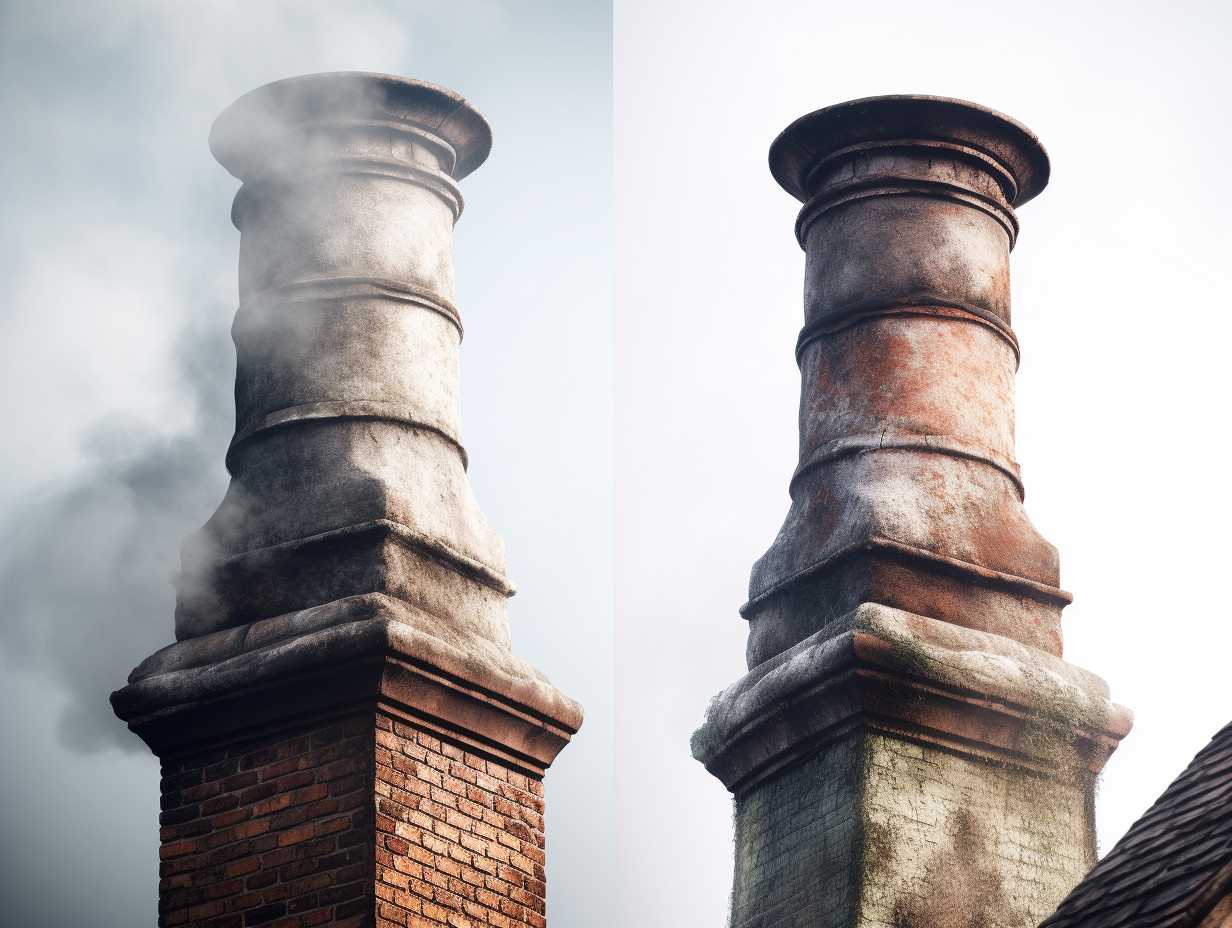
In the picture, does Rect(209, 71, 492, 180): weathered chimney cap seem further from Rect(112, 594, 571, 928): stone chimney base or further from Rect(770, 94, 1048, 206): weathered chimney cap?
Rect(112, 594, 571, 928): stone chimney base

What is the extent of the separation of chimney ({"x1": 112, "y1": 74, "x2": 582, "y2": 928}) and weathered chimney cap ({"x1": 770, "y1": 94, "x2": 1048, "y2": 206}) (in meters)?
1.60

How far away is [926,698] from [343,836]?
8.36 feet

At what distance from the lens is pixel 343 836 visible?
813cm

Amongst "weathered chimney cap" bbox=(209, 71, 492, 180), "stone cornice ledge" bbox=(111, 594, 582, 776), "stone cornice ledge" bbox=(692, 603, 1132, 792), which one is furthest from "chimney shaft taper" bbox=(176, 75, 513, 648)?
"stone cornice ledge" bbox=(692, 603, 1132, 792)

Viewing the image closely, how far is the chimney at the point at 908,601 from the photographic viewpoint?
365 inches

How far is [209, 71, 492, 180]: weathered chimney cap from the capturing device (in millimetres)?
9523

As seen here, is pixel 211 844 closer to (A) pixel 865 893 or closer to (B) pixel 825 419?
(A) pixel 865 893

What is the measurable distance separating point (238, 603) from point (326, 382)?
972mm

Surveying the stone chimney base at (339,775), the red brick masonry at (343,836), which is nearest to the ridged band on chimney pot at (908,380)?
the stone chimney base at (339,775)

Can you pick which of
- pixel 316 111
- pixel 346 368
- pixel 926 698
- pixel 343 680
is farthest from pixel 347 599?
pixel 926 698

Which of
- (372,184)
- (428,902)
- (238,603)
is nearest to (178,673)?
(238,603)

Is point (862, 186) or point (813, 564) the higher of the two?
point (862, 186)

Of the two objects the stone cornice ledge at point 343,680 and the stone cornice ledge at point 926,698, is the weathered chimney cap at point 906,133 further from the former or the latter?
the stone cornice ledge at point 343,680

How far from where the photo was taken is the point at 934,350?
10.3 meters
